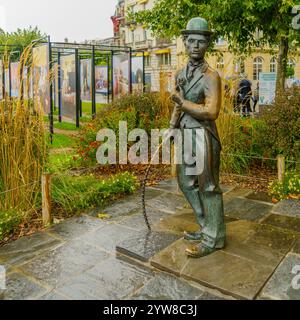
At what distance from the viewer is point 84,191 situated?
4.84 meters

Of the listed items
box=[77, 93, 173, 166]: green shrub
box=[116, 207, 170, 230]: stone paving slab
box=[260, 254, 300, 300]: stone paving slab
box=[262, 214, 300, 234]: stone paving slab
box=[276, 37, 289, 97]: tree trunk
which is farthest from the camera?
box=[276, 37, 289, 97]: tree trunk

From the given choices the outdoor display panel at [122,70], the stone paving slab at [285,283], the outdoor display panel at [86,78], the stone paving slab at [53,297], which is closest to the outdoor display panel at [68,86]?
the outdoor display panel at [86,78]

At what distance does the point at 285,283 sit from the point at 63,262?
1753 millimetres

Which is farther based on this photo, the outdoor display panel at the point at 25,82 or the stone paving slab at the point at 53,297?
the outdoor display panel at the point at 25,82

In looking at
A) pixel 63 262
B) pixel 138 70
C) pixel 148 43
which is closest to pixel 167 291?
pixel 63 262

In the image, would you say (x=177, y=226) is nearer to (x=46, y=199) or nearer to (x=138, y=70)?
(x=46, y=199)

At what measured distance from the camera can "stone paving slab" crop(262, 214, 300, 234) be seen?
370cm

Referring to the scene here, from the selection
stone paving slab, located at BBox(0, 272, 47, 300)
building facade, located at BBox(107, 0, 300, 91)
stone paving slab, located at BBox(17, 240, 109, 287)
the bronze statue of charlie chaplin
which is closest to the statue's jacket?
the bronze statue of charlie chaplin

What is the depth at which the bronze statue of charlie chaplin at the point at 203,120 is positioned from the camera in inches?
113

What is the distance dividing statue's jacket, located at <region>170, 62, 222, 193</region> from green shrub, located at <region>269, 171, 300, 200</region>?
225cm

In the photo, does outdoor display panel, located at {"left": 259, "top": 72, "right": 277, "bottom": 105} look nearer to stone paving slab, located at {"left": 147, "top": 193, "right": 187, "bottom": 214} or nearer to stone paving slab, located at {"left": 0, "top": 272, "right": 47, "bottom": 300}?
stone paving slab, located at {"left": 147, "top": 193, "right": 187, "bottom": 214}

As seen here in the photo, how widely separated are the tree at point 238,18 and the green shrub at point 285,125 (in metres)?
0.48

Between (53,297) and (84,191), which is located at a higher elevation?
(84,191)

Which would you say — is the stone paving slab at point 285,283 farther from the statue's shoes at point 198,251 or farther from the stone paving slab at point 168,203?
the stone paving slab at point 168,203
